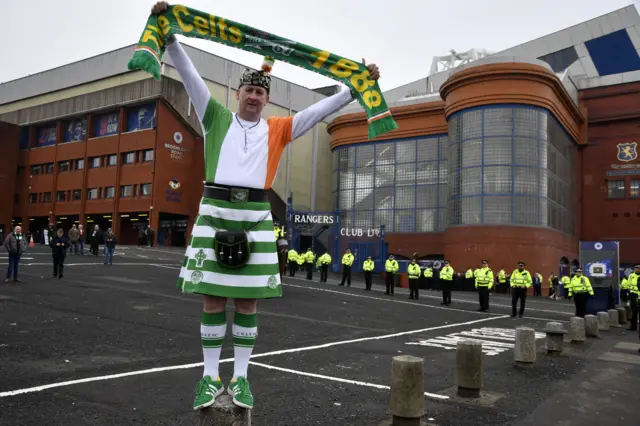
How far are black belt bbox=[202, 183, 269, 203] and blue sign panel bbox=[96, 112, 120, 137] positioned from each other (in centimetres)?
5114

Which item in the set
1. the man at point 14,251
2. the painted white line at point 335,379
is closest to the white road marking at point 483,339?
the painted white line at point 335,379

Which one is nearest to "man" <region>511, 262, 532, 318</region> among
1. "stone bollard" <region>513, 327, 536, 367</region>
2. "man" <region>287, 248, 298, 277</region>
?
"stone bollard" <region>513, 327, 536, 367</region>

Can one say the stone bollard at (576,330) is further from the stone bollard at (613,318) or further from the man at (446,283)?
the man at (446,283)

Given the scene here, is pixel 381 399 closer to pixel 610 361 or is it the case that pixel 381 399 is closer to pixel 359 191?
pixel 610 361

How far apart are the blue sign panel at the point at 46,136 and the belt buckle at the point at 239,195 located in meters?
60.2

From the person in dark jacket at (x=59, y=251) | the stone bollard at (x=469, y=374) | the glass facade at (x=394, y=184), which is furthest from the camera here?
the glass facade at (x=394, y=184)

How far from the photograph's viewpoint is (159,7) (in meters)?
4.02

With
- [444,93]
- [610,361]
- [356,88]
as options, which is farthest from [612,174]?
[356,88]

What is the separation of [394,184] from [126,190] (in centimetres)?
2486

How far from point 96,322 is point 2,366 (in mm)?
3916

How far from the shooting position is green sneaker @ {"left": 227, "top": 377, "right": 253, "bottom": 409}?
384 centimetres

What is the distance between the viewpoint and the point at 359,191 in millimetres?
46250

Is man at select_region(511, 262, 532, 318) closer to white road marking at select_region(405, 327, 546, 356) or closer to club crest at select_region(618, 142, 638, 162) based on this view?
white road marking at select_region(405, 327, 546, 356)

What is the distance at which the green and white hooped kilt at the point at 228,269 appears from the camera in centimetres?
397
